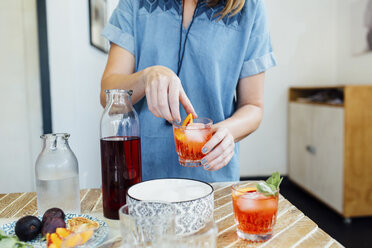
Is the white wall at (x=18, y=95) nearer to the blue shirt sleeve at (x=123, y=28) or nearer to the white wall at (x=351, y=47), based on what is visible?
the blue shirt sleeve at (x=123, y=28)

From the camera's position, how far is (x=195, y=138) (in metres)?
Result: 0.90

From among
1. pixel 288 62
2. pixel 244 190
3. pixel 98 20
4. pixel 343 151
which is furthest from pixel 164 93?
pixel 288 62

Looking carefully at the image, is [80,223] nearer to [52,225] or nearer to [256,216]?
[52,225]

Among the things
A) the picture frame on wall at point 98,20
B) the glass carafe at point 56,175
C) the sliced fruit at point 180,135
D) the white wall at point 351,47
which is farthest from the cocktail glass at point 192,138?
the white wall at point 351,47

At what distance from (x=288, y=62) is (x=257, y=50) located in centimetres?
326

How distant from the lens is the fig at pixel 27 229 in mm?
678

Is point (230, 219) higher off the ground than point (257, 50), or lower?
lower

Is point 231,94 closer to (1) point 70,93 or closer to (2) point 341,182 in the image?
(1) point 70,93

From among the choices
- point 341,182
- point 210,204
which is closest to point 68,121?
point 210,204

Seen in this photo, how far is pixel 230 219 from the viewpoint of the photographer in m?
0.82

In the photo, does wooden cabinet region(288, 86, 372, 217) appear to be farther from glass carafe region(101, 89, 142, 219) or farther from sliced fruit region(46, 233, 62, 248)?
sliced fruit region(46, 233, 62, 248)

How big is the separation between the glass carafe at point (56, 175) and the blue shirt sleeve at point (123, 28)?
0.54m

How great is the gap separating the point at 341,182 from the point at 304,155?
867 mm

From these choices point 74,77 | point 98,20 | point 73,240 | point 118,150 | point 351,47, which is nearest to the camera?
point 73,240
